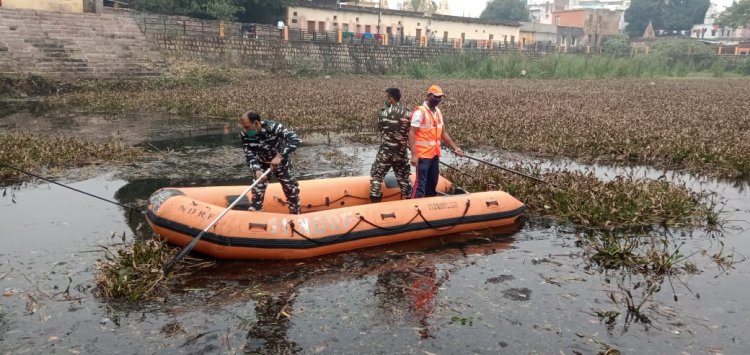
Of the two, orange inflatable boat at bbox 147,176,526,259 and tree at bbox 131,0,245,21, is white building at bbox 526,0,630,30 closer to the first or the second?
tree at bbox 131,0,245,21

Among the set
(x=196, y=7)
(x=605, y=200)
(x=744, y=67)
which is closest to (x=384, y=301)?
(x=605, y=200)

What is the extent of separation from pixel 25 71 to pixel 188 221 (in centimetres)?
2165

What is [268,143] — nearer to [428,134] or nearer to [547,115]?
[428,134]

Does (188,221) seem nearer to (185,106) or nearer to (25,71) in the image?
(185,106)

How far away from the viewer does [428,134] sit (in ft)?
23.4

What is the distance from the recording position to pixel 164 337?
4562 mm

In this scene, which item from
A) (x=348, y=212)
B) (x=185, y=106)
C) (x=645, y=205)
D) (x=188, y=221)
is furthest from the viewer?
(x=185, y=106)

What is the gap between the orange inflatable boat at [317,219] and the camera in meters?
5.99

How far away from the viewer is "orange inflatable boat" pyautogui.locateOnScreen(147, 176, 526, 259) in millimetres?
5988

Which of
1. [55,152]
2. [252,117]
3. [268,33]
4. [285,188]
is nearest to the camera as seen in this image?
[252,117]

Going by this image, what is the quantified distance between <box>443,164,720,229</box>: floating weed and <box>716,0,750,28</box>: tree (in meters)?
73.8

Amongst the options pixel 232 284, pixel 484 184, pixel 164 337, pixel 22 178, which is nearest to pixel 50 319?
pixel 164 337

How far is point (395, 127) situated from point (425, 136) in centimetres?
42

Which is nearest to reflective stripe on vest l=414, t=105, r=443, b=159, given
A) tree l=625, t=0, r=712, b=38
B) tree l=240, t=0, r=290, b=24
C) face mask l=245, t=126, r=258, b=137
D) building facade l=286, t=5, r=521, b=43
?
face mask l=245, t=126, r=258, b=137
